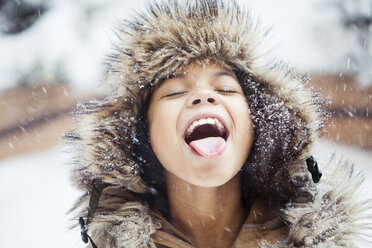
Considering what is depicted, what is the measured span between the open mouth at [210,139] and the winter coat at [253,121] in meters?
0.13

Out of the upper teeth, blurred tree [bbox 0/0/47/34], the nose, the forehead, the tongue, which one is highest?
blurred tree [bbox 0/0/47/34]

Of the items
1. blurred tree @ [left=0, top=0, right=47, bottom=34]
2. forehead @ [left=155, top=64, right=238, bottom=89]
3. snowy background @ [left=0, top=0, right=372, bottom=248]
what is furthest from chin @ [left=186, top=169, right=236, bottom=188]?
blurred tree @ [left=0, top=0, right=47, bottom=34]

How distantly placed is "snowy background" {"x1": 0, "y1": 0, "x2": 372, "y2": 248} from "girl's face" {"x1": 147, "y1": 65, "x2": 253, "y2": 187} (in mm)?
1536

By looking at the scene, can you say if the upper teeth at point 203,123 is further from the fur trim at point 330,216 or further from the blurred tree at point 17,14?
the blurred tree at point 17,14

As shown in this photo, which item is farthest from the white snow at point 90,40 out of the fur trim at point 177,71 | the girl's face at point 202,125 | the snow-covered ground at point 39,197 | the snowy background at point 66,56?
the girl's face at point 202,125

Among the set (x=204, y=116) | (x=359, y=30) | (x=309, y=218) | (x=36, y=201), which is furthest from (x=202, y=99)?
(x=359, y=30)

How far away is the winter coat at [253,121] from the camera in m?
1.07

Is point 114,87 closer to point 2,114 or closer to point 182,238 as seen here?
point 182,238

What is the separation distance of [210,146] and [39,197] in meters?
2.29

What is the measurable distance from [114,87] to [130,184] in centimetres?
29

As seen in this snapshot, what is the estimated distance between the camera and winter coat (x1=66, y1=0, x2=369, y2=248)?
1072mm

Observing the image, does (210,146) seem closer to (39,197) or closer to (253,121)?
(253,121)

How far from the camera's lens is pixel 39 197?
9.55 ft

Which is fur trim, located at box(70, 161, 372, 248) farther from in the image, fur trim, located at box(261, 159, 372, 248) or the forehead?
the forehead
